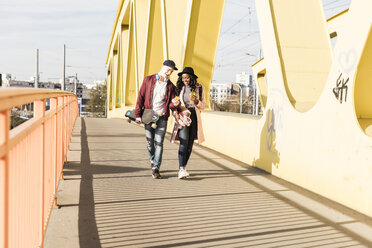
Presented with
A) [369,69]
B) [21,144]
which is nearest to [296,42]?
[369,69]

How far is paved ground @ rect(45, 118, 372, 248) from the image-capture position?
142 inches

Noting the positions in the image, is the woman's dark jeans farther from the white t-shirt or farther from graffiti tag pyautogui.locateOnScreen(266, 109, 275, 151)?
graffiti tag pyautogui.locateOnScreen(266, 109, 275, 151)

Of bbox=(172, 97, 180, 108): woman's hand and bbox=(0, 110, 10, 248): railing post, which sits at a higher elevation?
bbox=(172, 97, 180, 108): woman's hand

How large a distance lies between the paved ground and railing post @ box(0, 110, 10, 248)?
1.61 meters

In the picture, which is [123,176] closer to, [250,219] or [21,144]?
[250,219]

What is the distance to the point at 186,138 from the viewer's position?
257 inches

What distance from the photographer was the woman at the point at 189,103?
21.4ft

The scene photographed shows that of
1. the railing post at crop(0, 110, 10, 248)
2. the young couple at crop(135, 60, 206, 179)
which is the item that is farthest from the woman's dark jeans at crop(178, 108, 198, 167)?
the railing post at crop(0, 110, 10, 248)

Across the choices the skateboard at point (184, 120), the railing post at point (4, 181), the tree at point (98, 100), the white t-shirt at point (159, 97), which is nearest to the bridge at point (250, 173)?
the railing post at point (4, 181)

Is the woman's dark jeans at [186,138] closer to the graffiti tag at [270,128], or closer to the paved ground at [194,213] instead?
the paved ground at [194,213]

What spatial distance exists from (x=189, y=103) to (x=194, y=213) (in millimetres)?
2451

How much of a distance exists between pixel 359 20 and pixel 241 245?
2804 mm

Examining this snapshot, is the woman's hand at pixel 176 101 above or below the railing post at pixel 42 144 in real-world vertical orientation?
above

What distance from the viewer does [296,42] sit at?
7.05 metres
